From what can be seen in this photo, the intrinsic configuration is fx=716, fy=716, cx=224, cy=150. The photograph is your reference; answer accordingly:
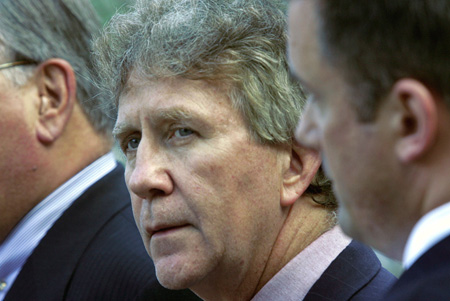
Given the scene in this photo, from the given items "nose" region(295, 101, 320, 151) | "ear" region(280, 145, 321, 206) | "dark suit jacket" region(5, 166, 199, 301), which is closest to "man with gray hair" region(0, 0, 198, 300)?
"dark suit jacket" region(5, 166, 199, 301)

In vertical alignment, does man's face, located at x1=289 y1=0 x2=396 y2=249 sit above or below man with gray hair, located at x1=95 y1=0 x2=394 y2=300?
above

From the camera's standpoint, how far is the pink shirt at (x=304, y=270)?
7.88 ft

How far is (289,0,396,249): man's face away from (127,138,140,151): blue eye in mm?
1166

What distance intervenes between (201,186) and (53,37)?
1.59 m

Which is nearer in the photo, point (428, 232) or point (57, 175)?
point (428, 232)

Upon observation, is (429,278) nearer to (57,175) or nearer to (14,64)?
(57,175)

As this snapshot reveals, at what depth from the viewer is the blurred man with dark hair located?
133cm

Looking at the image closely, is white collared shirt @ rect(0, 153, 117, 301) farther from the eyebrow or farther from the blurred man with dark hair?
the blurred man with dark hair

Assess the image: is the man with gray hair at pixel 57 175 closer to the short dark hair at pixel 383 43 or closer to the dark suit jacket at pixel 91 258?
the dark suit jacket at pixel 91 258

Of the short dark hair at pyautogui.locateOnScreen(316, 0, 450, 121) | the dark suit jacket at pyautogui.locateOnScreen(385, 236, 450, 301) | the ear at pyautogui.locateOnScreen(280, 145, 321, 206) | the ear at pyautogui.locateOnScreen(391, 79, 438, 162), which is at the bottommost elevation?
the ear at pyautogui.locateOnScreen(280, 145, 321, 206)

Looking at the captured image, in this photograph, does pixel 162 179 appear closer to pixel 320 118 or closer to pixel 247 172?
pixel 247 172

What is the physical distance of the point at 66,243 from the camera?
10.3 ft

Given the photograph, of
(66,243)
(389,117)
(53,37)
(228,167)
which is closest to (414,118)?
(389,117)

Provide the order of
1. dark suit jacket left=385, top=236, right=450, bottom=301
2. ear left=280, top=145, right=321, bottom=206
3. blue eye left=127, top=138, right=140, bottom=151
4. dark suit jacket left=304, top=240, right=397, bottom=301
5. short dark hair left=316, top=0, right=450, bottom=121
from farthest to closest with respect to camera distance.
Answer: blue eye left=127, top=138, right=140, bottom=151 < ear left=280, top=145, right=321, bottom=206 < dark suit jacket left=304, top=240, right=397, bottom=301 < short dark hair left=316, top=0, right=450, bottom=121 < dark suit jacket left=385, top=236, right=450, bottom=301
